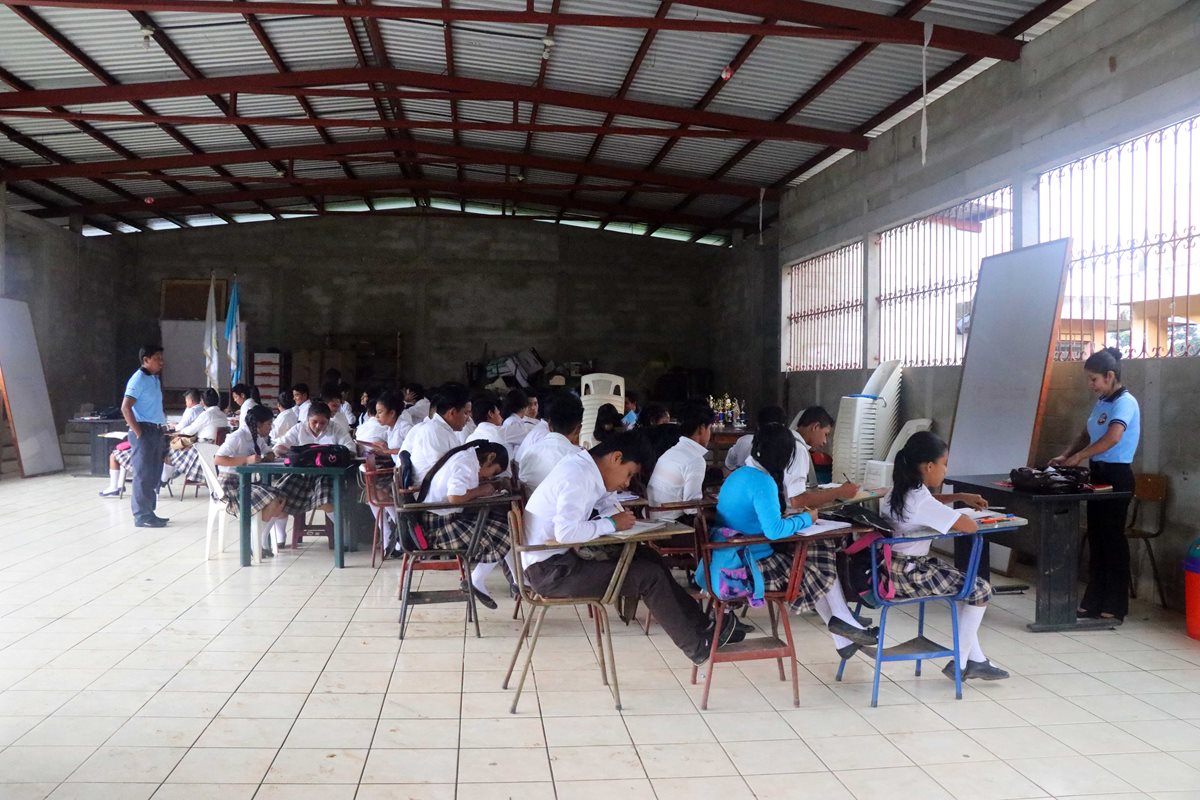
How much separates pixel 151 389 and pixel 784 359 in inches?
300

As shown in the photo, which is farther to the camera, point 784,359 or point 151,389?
point 784,359

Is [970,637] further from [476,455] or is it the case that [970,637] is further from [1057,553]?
[476,455]

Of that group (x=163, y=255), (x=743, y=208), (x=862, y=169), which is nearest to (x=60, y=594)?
(x=862, y=169)

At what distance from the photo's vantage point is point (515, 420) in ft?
22.4

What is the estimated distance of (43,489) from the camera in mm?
10547

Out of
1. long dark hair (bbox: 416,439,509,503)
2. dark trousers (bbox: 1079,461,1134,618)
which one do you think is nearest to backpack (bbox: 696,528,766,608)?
long dark hair (bbox: 416,439,509,503)

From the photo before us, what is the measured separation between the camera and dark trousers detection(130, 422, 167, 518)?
7.91 metres

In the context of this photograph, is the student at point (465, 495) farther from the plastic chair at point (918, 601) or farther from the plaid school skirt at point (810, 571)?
the plastic chair at point (918, 601)

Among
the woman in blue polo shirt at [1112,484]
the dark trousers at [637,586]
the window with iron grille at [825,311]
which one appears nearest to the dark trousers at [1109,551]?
the woman in blue polo shirt at [1112,484]

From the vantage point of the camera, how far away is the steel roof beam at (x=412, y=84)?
9.23 meters

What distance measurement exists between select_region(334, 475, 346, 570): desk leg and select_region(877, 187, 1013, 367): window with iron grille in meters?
4.83

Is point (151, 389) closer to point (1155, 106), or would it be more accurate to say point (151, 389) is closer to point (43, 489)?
point (43, 489)

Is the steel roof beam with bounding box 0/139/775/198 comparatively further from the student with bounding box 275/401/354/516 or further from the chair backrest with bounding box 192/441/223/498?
the chair backrest with bounding box 192/441/223/498

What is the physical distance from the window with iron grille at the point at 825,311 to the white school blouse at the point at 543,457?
561 cm
